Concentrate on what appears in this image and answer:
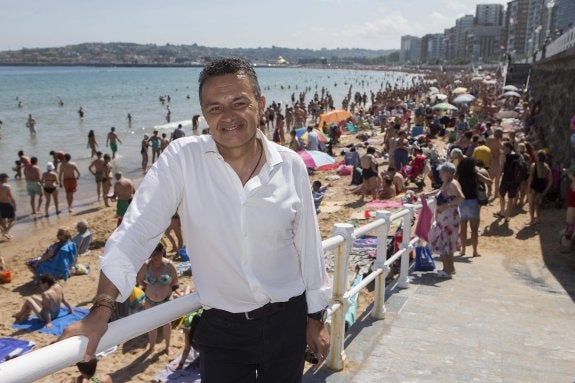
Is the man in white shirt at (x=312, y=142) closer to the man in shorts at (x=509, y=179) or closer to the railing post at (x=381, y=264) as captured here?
the man in shorts at (x=509, y=179)

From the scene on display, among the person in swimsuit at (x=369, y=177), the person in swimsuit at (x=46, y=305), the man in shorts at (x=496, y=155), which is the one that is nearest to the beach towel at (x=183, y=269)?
the person in swimsuit at (x=46, y=305)

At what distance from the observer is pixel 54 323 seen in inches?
273

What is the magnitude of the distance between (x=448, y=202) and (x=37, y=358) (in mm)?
5816

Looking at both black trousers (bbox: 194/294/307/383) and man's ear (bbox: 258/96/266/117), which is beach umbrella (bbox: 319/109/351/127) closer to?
man's ear (bbox: 258/96/266/117)

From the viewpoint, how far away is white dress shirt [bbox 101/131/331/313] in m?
1.59

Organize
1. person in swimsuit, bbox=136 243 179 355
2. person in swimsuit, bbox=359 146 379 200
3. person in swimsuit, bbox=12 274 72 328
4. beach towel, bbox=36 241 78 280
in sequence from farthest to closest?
person in swimsuit, bbox=359 146 379 200, beach towel, bbox=36 241 78 280, person in swimsuit, bbox=12 274 72 328, person in swimsuit, bbox=136 243 179 355

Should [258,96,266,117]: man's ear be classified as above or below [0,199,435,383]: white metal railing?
above

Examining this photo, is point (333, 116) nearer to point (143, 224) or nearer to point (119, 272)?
point (143, 224)

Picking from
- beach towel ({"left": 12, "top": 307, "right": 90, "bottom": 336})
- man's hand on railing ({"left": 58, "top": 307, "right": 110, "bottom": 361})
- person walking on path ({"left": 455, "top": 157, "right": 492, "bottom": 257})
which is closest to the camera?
man's hand on railing ({"left": 58, "top": 307, "right": 110, "bottom": 361})

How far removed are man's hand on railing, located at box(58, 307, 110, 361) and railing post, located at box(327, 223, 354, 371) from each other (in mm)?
1964

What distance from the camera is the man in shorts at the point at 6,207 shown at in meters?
10.9

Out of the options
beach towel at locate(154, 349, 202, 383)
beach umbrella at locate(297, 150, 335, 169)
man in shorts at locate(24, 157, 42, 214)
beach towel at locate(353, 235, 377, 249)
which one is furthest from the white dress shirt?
man in shorts at locate(24, 157, 42, 214)

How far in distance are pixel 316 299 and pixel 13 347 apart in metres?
5.79

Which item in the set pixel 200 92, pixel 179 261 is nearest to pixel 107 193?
pixel 179 261
